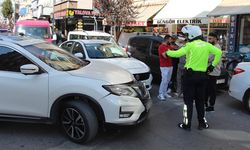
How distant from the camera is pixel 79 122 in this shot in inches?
215

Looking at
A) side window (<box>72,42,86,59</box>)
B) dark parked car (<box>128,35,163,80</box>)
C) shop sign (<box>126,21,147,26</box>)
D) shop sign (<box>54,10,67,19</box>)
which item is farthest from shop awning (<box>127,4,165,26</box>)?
shop sign (<box>54,10,67,19</box>)

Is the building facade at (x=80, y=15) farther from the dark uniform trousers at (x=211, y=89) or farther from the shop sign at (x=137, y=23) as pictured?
the dark uniform trousers at (x=211, y=89)

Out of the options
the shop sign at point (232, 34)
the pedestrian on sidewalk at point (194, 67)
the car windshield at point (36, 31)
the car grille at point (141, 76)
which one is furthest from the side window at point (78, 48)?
the car windshield at point (36, 31)

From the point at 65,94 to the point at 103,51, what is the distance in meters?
4.63

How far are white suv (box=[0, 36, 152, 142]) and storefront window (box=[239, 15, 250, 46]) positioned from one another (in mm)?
10404

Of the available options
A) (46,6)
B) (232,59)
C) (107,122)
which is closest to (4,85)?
(107,122)

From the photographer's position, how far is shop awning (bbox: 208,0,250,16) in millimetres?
13427

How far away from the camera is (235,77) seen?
8031mm

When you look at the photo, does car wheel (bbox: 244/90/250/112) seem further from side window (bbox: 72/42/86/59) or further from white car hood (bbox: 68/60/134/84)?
side window (bbox: 72/42/86/59)

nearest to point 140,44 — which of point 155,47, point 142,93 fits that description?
point 155,47

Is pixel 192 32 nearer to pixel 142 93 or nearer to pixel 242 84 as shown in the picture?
pixel 142 93

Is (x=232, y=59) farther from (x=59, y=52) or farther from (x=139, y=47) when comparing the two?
(x=59, y=52)

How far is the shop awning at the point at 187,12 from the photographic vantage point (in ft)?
53.3

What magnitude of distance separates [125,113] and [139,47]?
259 inches
